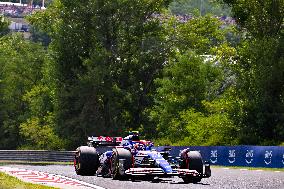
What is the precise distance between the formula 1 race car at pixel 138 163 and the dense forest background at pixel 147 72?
28230 mm

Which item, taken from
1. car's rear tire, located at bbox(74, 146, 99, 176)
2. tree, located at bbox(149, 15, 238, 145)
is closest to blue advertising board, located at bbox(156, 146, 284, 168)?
car's rear tire, located at bbox(74, 146, 99, 176)

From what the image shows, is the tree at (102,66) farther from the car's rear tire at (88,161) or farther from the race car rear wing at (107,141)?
the car's rear tire at (88,161)

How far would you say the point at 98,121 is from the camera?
67.4 m

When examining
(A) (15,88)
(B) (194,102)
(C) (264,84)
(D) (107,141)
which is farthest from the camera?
(A) (15,88)

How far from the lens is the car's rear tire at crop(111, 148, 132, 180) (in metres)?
20.0

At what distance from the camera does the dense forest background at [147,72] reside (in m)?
53.6

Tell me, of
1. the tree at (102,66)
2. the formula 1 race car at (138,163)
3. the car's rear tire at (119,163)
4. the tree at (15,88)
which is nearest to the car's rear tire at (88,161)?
the formula 1 race car at (138,163)

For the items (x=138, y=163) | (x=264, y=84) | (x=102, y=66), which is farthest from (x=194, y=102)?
(x=138, y=163)

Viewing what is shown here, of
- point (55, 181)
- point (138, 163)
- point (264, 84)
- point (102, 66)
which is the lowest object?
point (55, 181)

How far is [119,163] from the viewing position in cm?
2000

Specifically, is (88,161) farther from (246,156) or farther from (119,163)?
(246,156)

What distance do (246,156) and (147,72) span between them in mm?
34878

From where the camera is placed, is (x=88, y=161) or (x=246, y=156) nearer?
(x=88, y=161)

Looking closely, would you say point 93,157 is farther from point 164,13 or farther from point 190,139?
point 164,13
